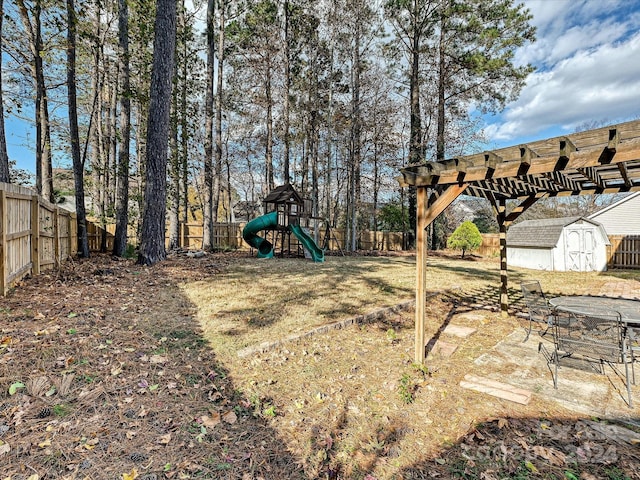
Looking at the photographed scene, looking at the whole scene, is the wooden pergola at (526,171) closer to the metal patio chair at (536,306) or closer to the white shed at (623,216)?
the metal patio chair at (536,306)

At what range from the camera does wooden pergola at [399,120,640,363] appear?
2.51 meters

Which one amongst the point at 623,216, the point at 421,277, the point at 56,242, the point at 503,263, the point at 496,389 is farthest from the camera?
the point at 623,216

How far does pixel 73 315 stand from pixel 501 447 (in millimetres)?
4648

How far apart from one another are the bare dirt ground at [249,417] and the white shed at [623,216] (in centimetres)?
1621

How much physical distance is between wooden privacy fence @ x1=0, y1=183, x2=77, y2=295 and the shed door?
15.3m

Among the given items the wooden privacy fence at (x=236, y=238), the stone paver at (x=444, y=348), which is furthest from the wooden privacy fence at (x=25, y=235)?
the wooden privacy fence at (x=236, y=238)

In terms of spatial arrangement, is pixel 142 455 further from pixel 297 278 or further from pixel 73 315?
pixel 297 278

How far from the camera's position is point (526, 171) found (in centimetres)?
283

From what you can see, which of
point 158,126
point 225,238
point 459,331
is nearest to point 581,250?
point 459,331

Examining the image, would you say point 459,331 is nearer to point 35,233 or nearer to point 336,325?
point 336,325

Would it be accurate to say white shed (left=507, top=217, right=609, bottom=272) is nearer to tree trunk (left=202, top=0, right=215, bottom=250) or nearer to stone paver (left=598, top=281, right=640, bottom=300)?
stone paver (left=598, top=281, right=640, bottom=300)

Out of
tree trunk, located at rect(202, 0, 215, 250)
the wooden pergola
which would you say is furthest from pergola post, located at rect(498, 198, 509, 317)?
tree trunk, located at rect(202, 0, 215, 250)

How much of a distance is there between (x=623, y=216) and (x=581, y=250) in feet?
18.2

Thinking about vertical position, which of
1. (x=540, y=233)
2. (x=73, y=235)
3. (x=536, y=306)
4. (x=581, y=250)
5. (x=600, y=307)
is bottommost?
(x=536, y=306)
